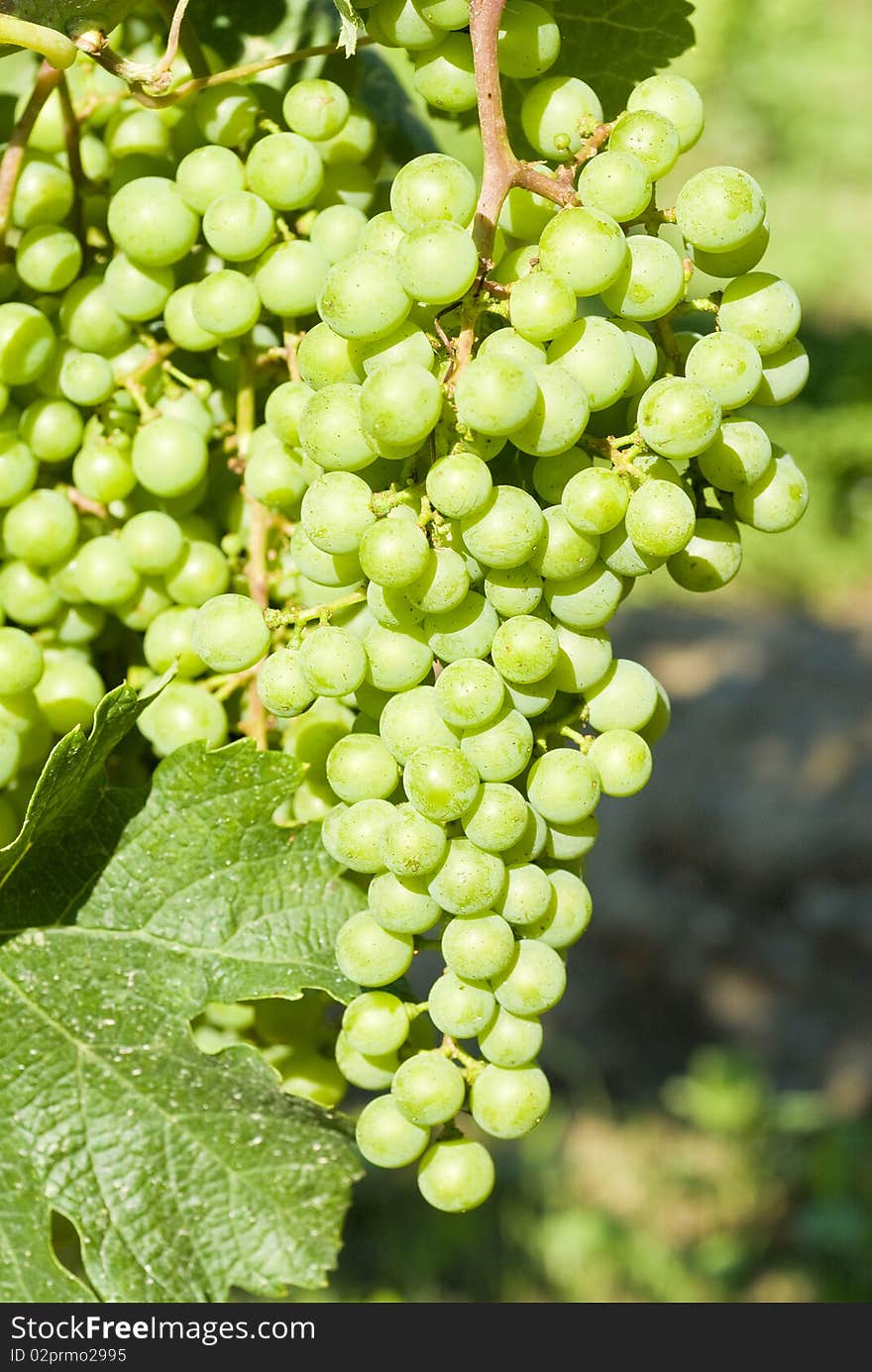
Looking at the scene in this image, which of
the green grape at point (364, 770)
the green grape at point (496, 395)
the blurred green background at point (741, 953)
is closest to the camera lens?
the green grape at point (496, 395)

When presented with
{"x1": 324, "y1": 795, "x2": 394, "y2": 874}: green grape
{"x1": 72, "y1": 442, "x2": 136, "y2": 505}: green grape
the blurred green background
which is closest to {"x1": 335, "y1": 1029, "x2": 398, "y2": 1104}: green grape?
{"x1": 324, "y1": 795, "x2": 394, "y2": 874}: green grape

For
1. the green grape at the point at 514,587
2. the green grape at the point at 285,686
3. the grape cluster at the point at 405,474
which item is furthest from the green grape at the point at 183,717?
the green grape at the point at 514,587

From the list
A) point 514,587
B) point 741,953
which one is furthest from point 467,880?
point 741,953

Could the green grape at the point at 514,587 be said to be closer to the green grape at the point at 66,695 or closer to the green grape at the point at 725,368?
the green grape at the point at 725,368

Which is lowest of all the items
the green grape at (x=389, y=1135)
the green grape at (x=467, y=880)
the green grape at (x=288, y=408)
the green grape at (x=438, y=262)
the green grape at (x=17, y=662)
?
the green grape at (x=389, y=1135)

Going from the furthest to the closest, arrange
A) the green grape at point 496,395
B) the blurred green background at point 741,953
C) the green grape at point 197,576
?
the blurred green background at point 741,953 < the green grape at point 197,576 < the green grape at point 496,395

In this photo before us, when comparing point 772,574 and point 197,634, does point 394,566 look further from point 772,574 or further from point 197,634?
point 772,574

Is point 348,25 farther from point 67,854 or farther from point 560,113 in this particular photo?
point 67,854
